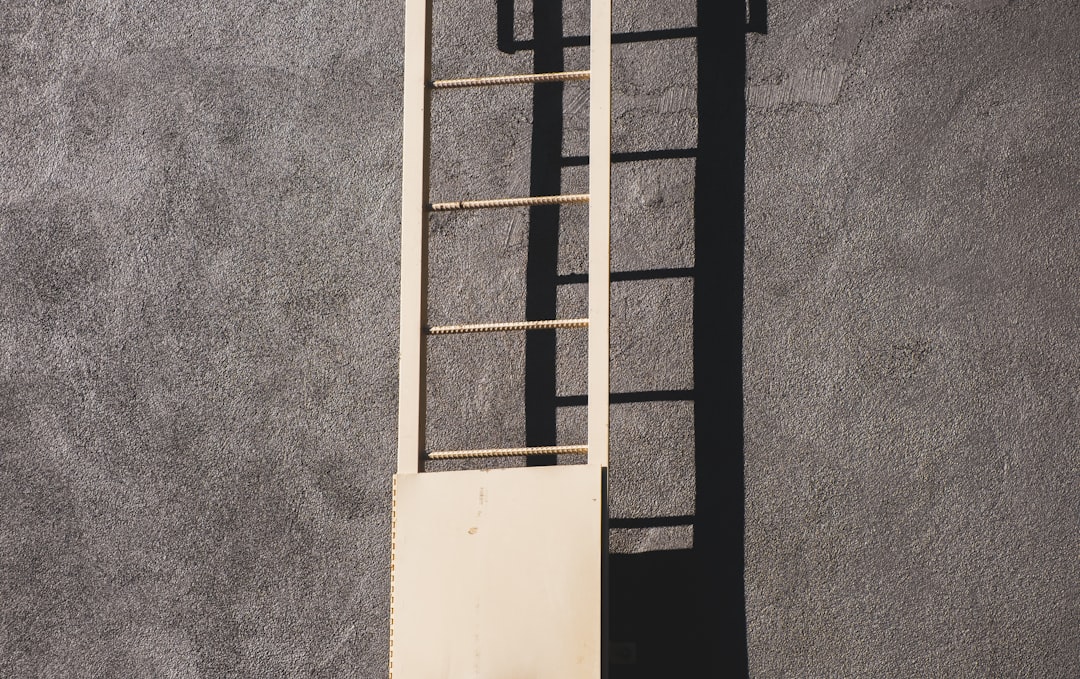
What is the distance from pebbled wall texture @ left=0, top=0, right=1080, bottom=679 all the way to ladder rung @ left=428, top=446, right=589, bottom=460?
14 centimetres

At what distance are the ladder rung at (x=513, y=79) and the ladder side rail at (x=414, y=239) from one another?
0.06 m

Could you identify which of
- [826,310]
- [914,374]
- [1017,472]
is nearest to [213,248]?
[826,310]

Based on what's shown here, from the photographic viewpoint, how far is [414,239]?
9.48ft

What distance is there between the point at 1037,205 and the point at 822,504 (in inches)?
33.6

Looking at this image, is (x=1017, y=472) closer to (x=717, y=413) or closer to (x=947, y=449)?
(x=947, y=449)

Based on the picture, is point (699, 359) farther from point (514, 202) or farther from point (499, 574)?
point (499, 574)

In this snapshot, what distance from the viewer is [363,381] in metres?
3.10

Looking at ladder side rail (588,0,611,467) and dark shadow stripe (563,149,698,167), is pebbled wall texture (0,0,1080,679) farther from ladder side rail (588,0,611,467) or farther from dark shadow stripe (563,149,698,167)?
ladder side rail (588,0,611,467)

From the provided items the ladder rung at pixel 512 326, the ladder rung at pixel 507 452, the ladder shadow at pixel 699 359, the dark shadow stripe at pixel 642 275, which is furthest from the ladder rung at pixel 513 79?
the ladder rung at pixel 507 452

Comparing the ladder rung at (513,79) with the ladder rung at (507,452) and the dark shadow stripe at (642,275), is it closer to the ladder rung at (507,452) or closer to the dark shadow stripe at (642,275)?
the dark shadow stripe at (642,275)

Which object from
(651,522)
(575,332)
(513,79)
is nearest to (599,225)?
(575,332)

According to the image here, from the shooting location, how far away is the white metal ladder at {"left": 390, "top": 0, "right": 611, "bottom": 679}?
2.65m

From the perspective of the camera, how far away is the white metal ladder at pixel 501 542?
2.65 meters

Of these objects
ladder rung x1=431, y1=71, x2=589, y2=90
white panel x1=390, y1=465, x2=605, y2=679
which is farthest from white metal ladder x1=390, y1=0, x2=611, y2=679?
ladder rung x1=431, y1=71, x2=589, y2=90
